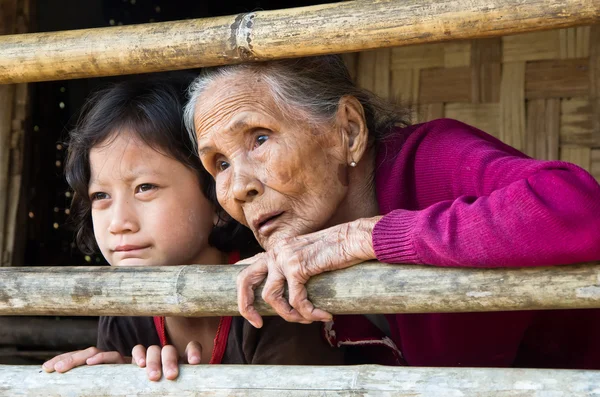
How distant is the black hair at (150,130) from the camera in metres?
2.60


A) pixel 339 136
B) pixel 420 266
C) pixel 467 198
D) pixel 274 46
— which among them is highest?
pixel 274 46

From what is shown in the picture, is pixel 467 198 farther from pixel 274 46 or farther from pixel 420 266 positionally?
pixel 274 46

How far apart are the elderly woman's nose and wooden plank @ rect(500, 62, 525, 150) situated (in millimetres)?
1698

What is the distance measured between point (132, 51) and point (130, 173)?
0.61 meters

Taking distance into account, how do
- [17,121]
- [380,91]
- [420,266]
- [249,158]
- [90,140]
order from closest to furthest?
1. [420,266]
2. [249,158]
3. [90,140]
4. [17,121]
5. [380,91]

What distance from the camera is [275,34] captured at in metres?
1.86

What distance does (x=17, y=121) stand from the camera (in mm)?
3459

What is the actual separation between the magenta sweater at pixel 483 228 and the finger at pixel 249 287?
0.25m

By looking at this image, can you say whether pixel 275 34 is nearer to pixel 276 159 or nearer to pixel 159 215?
pixel 276 159

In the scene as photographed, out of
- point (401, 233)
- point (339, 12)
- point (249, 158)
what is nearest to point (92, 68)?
point (249, 158)

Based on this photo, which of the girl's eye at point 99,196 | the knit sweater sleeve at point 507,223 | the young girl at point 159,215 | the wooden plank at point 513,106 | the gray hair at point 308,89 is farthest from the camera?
the wooden plank at point 513,106

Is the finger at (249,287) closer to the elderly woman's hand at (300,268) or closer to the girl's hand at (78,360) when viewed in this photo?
the elderly woman's hand at (300,268)

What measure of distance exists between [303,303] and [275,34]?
0.56 m

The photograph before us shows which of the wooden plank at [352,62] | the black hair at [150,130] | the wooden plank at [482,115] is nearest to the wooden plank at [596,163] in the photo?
the wooden plank at [482,115]
